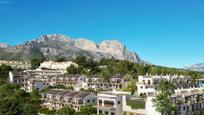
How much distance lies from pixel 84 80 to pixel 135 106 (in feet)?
214

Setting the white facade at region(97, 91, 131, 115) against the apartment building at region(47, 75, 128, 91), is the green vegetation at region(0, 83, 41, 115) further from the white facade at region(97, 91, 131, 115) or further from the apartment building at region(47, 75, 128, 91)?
the apartment building at region(47, 75, 128, 91)

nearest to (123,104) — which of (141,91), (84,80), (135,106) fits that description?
(135,106)

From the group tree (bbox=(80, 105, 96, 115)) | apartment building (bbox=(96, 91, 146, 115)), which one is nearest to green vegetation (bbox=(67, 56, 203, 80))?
tree (bbox=(80, 105, 96, 115))

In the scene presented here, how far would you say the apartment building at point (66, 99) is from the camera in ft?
350

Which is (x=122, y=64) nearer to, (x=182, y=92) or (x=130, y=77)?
(x=130, y=77)

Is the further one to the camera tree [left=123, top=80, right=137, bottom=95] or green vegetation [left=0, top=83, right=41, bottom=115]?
tree [left=123, top=80, right=137, bottom=95]

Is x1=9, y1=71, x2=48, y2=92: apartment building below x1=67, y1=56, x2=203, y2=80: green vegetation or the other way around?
below

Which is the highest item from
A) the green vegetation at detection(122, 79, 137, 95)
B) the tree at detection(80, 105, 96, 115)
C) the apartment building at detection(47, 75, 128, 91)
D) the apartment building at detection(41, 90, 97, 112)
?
the apartment building at detection(47, 75, 128, 91)

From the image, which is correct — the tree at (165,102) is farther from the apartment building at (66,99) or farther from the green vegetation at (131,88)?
the green vegetation at (131,88)

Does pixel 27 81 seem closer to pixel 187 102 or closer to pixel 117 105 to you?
pixel 117 105

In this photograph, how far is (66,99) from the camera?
113000 millimetres

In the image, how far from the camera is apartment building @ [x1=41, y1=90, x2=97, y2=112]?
107m

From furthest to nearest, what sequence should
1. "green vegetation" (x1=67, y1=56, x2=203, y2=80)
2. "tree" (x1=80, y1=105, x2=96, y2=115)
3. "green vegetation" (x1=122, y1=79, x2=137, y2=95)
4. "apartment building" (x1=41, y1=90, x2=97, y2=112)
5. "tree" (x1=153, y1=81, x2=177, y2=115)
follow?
1. "green vegetation" (x1=67, y1=56, x2=203, y2=80)
2. "green vegetation" (x1=122, y1=79, x2=137, y2=95)
3. "apartment building" (x1=41, y1=90, x2=97, y2=112)
4. "tree" (x1=80, y1=105, x2=96, y2=115)
5. "tree" (x1=153, y1=81, x2=177, y2=115)

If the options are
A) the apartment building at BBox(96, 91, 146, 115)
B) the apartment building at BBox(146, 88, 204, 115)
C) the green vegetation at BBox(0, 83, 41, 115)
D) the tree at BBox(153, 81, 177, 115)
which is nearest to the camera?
the tree at BBox(153, 81, 177, 115)
